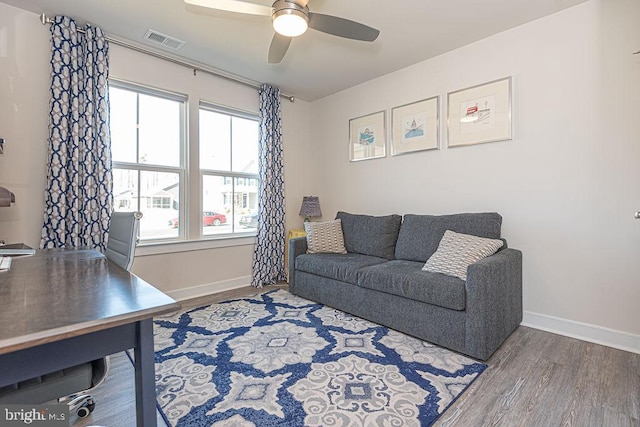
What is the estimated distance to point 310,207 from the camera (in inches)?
167

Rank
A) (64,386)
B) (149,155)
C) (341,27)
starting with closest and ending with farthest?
(64,386) < (341,27) < (149,155)

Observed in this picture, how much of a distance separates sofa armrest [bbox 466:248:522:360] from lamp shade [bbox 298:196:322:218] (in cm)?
241

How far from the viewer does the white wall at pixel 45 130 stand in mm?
2385

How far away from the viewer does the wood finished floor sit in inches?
57.3

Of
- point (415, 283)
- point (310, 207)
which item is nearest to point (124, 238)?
point (415, 283)

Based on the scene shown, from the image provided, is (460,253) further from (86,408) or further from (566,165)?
(86,408)

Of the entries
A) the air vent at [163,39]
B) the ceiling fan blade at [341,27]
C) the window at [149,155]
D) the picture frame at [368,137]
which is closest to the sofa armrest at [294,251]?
the window at [149,155]

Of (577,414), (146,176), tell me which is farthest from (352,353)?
(146,176)

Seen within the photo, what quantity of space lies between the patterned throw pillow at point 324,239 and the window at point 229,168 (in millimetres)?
976

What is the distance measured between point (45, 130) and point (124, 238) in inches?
71.0

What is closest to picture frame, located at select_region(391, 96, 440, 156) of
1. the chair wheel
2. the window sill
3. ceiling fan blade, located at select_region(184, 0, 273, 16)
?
ceiling fan blade, located at select_region(184, 0, 273, 16)

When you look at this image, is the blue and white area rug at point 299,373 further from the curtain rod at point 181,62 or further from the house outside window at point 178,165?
the curtain rod at point 181,62

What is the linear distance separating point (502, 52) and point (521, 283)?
2.06 m

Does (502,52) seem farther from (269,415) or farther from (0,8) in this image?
(0,8)
